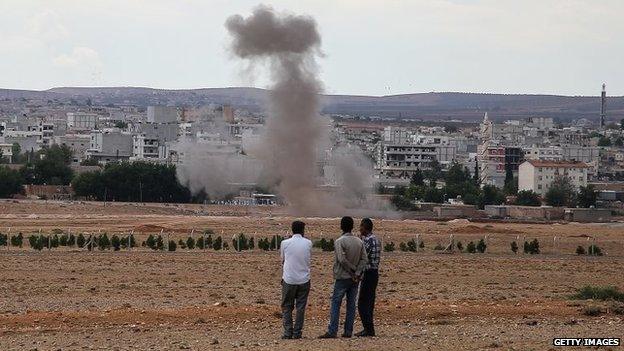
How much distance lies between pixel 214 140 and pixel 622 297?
4229 inches

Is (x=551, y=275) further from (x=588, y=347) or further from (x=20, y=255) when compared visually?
(x=588, y=347)

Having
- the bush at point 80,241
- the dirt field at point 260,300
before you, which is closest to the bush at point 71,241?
the bush at point 80,241

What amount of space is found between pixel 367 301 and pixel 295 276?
3.38 ft

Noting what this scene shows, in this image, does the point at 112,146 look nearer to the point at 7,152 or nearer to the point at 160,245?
the point at 7,152

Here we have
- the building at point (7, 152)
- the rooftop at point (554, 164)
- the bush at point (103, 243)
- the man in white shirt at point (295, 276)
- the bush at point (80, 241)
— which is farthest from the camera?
the building at point (7, 152)

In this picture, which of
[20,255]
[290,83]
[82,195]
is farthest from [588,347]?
[82,195]

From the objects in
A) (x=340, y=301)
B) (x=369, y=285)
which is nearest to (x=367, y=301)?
(x=369, y=285)

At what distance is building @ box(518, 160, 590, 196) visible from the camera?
130625 millimetres

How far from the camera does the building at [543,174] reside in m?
131

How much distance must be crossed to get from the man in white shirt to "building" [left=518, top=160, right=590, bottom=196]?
109415 mm

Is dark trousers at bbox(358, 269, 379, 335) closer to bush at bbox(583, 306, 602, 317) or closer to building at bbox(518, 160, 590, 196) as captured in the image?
bush at bbox(583, 306, 602, 317)

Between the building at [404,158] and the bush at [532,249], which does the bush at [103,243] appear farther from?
the building at [404,158]

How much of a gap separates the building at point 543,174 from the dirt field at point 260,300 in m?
76.3

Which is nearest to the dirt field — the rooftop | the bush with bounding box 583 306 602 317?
the bush with bounding box 583 306 602 317
